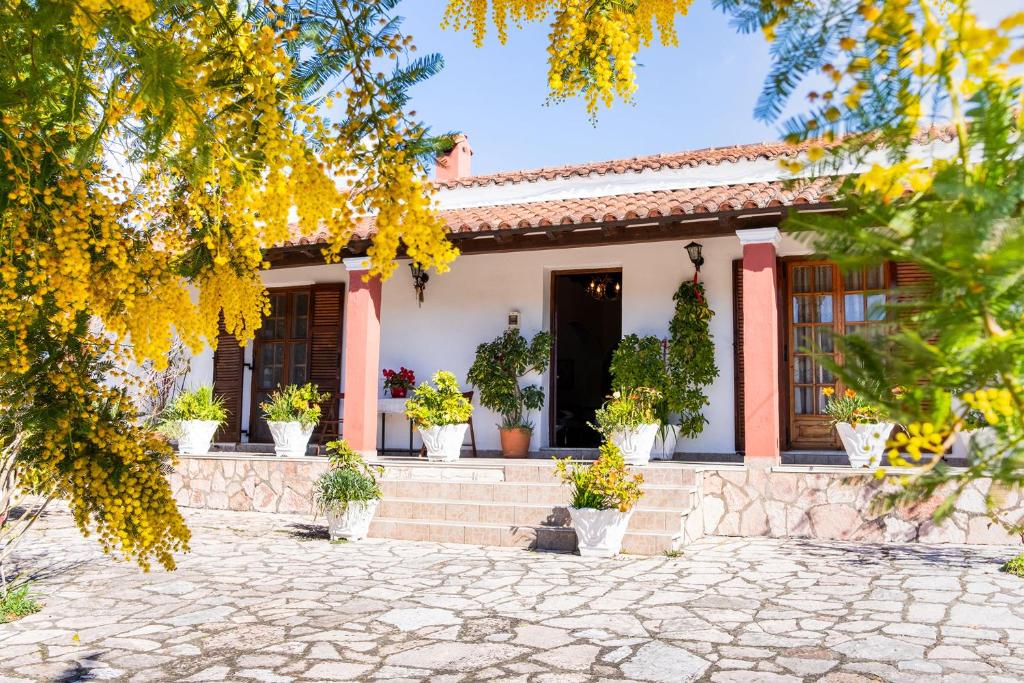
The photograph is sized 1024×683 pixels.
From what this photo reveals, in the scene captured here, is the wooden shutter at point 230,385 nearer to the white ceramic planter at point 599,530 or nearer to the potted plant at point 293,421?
the potted plant at point 293,421

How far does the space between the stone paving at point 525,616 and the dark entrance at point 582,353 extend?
585 centimetres

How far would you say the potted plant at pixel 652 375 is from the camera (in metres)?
8.30

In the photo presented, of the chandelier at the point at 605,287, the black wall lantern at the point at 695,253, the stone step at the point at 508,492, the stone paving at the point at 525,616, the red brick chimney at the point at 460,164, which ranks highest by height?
the red brick chimney at the point at 460,164

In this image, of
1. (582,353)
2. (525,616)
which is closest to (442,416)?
(525,616)

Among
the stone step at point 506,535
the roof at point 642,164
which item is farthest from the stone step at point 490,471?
the roof at point 642,164

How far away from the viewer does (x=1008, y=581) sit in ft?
16.4

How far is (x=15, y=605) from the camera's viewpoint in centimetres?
445

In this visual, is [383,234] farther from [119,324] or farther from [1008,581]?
[1008,581]

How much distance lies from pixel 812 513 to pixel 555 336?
3686mm

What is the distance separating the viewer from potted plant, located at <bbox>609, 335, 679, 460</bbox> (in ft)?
27.2

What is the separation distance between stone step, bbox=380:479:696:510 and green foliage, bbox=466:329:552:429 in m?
1.62

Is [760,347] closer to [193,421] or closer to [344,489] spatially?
[344,489]

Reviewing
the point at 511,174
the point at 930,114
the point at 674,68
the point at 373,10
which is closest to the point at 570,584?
the point at 674,68

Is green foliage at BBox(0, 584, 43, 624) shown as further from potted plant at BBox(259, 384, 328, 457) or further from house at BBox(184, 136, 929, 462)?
potted plant at BBox(259, 384, 328, 457)
